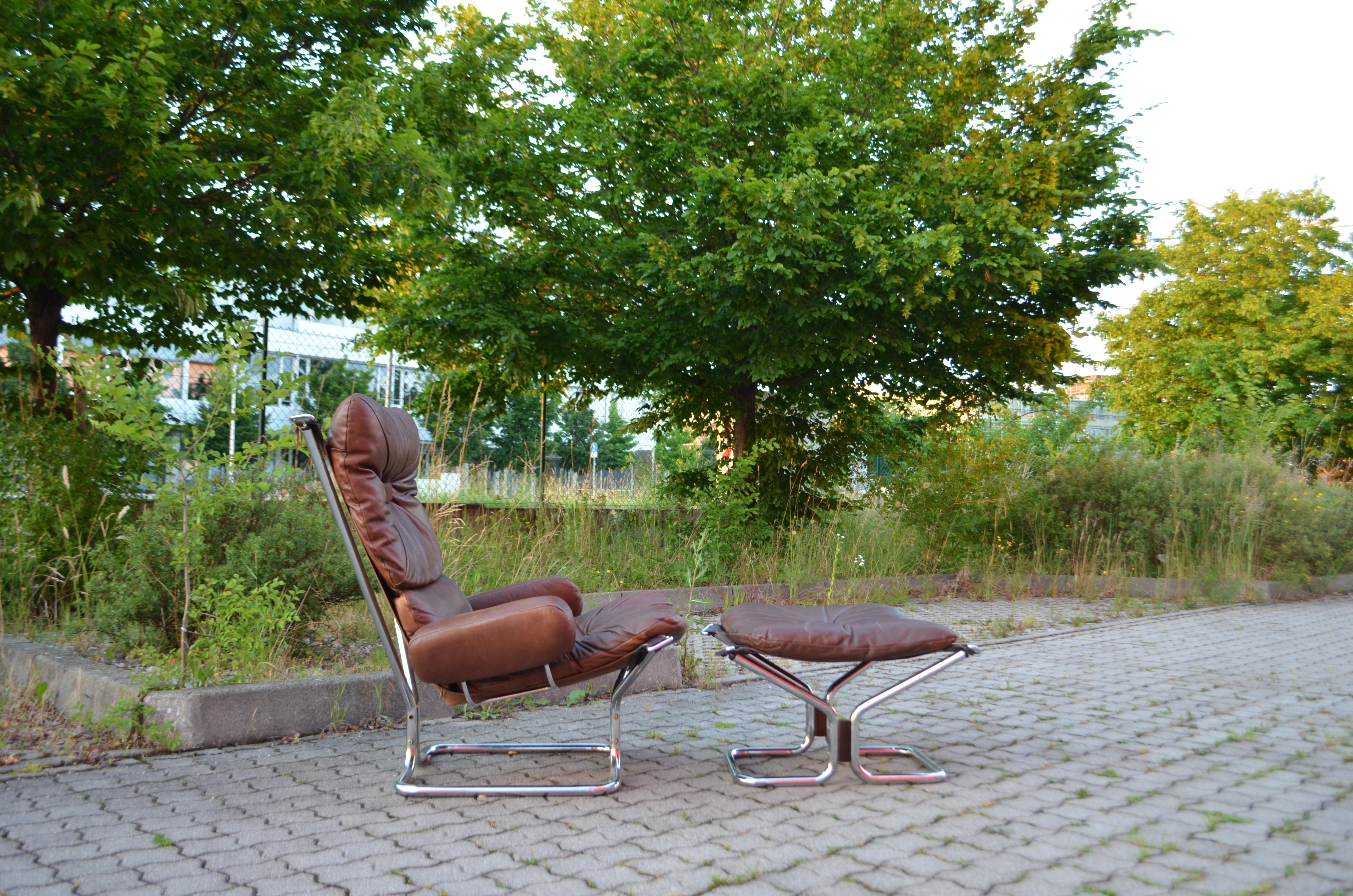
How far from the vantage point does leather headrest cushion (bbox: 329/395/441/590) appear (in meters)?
3.34

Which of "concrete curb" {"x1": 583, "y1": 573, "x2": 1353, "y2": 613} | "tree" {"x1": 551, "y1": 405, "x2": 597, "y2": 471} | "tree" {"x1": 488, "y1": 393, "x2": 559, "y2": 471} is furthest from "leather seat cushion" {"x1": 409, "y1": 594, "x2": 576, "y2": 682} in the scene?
"tree" {"x1": 551, "y1": 405, "x2": 597, "y2": 471}

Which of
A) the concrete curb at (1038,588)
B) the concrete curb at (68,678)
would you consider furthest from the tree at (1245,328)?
the concrete curb at (68,678)

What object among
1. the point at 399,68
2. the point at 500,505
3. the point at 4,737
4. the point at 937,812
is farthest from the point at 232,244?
the point at 937,812

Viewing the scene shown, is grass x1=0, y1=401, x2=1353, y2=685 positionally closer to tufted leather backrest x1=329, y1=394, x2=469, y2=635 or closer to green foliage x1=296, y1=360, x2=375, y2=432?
green foliage x1=296, y1=360, x2=375, y2=432

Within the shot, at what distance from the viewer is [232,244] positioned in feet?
21.2

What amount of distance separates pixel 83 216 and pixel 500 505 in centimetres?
376

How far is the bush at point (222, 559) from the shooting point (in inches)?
181

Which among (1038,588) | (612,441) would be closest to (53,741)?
(612,441)

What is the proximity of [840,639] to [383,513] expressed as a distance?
1.67 metres

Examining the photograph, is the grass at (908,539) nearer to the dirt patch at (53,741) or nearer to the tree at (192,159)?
the dirt patch at (53,741)

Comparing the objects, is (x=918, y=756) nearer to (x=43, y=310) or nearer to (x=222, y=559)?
(x=222, y=559)

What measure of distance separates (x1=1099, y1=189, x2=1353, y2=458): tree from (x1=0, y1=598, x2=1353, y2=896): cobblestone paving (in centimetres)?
1651

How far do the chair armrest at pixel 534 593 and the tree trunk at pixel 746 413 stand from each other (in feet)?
19.6

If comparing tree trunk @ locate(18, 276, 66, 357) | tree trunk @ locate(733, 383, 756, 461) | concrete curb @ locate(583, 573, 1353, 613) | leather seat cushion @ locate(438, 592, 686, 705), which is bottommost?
concrete curb @ locate(583, 573, 1353, 613)
